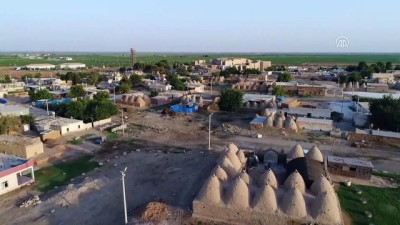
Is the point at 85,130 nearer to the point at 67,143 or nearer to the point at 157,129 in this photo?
the point at 67,143

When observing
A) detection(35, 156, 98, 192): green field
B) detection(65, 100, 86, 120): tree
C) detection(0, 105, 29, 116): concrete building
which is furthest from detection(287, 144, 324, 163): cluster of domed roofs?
detection(0, 105, 29, 116): concrete building

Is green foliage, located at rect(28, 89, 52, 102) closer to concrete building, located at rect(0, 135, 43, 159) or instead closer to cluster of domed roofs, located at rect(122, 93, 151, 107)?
cluster of domed roofs, located at rect(122, 93, 151, 107)

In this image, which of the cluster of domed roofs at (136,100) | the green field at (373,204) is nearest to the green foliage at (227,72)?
the cluster of domed roofs at (136,100)

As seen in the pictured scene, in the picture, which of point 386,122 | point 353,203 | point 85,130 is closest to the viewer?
point 353,203

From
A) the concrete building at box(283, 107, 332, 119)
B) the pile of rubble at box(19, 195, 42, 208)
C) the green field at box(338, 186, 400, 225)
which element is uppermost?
the concrete building at box(283, 107, 332, 119)

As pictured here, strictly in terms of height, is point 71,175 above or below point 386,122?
below

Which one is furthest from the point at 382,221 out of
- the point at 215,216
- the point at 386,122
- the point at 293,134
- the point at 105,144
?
the point at 105,144
